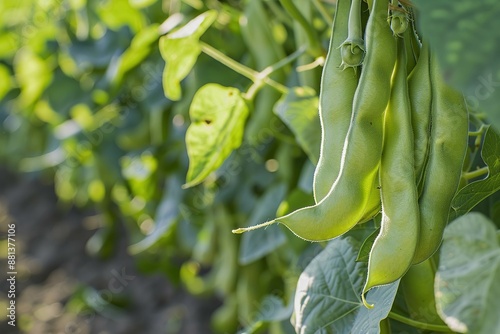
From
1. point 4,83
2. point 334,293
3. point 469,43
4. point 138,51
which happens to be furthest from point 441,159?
point 4,83

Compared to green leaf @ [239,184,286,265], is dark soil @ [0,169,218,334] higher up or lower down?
lower down

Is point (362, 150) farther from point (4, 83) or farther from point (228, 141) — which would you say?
point (4, 83)

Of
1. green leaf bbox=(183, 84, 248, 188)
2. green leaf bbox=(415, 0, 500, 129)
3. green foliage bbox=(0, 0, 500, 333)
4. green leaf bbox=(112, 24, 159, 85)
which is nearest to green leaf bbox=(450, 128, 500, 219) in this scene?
green foliage bbox=(0, 0, 500, 333)

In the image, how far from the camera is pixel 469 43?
0.44 metres

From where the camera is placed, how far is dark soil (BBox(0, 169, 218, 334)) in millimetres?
2529

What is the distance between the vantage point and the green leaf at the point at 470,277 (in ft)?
1.80

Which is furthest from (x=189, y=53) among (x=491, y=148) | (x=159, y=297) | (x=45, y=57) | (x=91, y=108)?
(x=159, y=297)

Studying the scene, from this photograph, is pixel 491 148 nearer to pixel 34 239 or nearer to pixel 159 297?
pixel 159 297

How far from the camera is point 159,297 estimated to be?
2.62 m

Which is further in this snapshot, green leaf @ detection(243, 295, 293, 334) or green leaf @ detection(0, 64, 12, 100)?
green leaf @ detection(0, 64, 12, 100)

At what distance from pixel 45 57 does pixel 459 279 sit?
76.8 inches

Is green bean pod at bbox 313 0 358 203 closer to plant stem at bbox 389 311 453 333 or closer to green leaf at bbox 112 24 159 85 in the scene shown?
plant stem at bbox 389 311 453 333

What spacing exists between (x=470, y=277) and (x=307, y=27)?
413 mm

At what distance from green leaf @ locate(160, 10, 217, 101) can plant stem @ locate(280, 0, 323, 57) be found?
0.42ft
